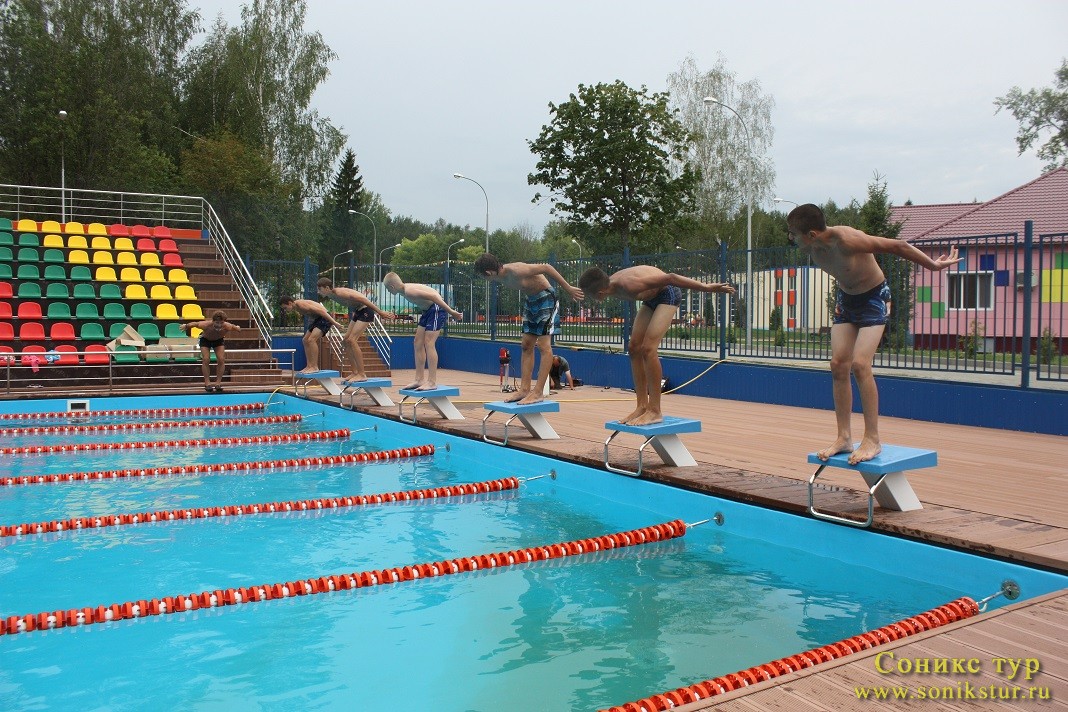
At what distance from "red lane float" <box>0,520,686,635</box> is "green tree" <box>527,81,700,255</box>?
1476 centimetres

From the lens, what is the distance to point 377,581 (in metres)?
4.77

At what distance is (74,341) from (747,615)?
14.4 m

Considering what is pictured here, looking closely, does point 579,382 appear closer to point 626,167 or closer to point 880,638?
point 626,167

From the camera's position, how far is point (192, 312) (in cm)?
1700

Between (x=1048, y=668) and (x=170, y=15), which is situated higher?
(x=170, y=15)

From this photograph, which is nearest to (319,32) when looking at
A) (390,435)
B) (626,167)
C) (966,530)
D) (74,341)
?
(626,167)

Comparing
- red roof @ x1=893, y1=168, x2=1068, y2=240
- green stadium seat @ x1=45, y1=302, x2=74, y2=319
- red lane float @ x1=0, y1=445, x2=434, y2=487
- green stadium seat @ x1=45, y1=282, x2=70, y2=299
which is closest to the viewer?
red lane float @ x1=0, y1=445, x2=434, y2=487

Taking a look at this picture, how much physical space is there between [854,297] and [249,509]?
452cm

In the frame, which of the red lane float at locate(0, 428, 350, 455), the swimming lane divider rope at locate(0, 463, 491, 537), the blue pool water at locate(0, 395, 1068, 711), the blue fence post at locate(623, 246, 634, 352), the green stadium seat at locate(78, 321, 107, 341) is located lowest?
the blue pool water at locate(0, 395, 1068, 711)

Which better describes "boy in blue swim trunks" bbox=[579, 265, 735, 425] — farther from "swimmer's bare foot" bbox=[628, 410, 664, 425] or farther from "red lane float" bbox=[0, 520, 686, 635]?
"red lane float" bbox=[0, 520, 686, 635]

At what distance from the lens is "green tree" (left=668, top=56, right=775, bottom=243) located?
3281cm

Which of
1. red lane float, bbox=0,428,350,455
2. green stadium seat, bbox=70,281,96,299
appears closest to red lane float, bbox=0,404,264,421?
red lane float, bbox=0,428,350,455

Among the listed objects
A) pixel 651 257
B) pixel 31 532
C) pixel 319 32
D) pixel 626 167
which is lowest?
pixel 31 532

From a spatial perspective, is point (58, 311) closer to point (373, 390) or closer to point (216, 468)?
point (373, 390)
